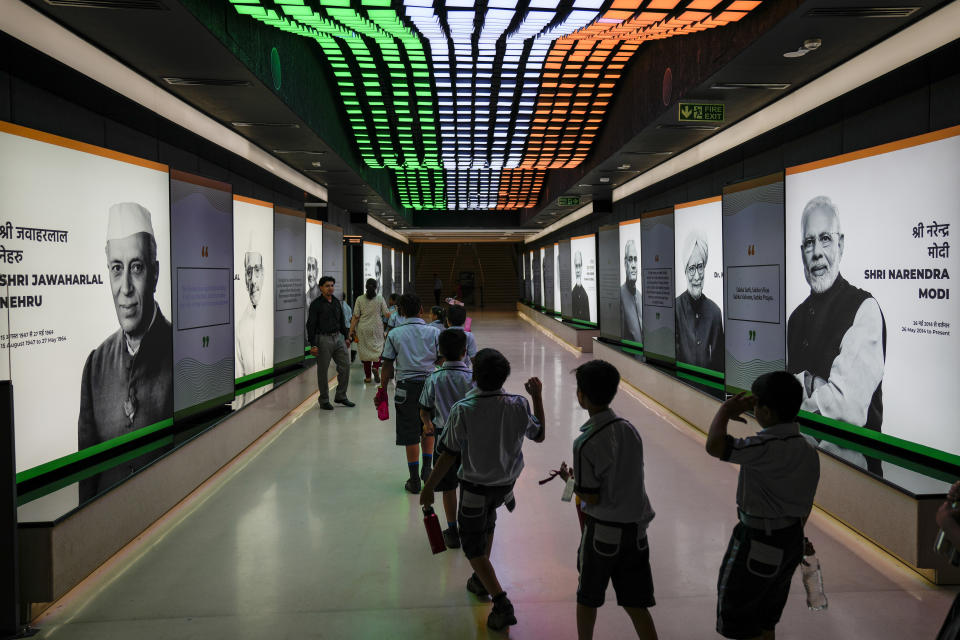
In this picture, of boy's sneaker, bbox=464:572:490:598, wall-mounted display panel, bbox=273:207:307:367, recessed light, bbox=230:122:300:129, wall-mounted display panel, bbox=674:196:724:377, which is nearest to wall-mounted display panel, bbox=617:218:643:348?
wall-mounted display panel, bbox=674:196:724:377

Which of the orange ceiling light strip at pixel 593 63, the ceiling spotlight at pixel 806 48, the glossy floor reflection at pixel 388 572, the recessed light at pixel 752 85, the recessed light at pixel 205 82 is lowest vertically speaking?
the glossy floor reflection at pixel 388 572

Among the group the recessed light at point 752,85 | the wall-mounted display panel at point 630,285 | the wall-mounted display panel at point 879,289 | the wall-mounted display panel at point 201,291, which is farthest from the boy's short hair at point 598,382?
the wall-mounted display panel at point 630,285

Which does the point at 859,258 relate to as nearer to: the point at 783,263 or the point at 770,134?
the point at 783,263

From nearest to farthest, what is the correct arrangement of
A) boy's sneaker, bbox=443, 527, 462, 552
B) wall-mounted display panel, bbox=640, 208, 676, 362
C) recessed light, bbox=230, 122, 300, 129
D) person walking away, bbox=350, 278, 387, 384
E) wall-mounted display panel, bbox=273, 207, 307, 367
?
boy's sneaker, bbox=443, 527, 462, 552
recessed light, bbox=230, 122, 300, 129
wall-mounted display panel, bbox=273, 207, 307, 367
wall-mounted display panel, bbox=640, 208, 676, 362
person walking away, bbox=350, 278, 387, 384

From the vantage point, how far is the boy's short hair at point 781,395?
2.49 m

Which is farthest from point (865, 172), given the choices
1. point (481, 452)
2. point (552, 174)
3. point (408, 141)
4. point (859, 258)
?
point (552, 174)

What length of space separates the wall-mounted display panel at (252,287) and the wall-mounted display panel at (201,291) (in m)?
0.81

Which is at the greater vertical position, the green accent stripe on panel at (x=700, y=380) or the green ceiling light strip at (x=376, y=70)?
the green ceiling light strip at (x=376, y=70)

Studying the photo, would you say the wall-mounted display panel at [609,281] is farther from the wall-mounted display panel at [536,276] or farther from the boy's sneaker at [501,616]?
the wall-mounted display panel at [536,276]

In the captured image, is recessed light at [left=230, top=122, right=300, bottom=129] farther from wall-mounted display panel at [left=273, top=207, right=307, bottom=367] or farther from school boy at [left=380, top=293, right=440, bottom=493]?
school boy at [left=380, top=293, right=440, bottom=493]

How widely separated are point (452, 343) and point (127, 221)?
2.80 metres

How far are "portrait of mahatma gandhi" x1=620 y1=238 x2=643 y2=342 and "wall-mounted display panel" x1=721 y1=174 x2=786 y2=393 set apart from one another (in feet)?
13.4

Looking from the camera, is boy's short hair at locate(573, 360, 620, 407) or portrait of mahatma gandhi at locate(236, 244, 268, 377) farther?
portrait of mahatma gandhi at locate(236, 244, 268, 377)

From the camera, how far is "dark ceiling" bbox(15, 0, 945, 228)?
13.7ft
